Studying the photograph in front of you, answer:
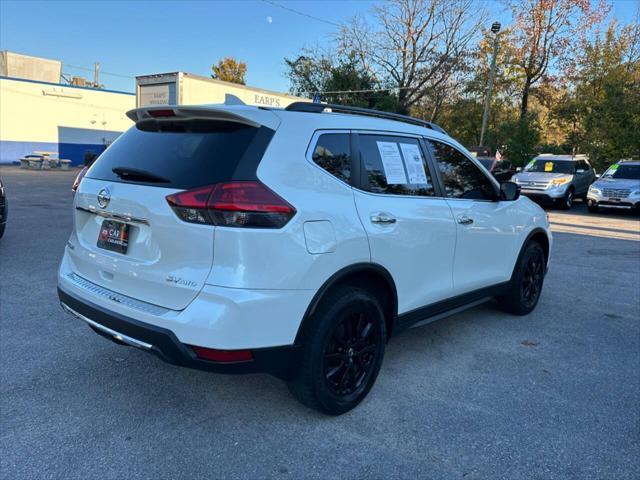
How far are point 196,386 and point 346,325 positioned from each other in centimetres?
115

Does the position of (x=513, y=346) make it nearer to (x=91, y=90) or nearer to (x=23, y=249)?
(x=23, y=249)

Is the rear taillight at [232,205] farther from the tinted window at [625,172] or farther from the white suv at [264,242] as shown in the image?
the tinted window at [625,172]

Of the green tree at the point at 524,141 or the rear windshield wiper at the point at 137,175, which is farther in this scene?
the green tree at the point at 524,141

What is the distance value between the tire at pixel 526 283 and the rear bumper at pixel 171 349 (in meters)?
2.97

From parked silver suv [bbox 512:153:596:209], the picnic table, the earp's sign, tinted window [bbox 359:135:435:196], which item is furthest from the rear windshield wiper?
the picnic table

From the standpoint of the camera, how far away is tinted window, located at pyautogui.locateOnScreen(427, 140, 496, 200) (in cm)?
386

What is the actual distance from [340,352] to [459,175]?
190cm

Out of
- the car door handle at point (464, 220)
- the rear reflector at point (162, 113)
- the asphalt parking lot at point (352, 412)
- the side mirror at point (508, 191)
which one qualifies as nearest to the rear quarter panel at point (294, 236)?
the rear reflector at point (162, 113)

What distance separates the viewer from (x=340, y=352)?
2.97 m

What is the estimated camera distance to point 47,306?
15.5ft

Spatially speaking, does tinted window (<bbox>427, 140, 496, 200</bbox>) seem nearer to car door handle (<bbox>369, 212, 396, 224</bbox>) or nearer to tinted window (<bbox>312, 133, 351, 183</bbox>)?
car door handle (<bbox>369, 212, 396, 224</bbox>)

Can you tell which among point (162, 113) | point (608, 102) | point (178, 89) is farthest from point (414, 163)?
point (608, 102)

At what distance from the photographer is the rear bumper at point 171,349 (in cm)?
248

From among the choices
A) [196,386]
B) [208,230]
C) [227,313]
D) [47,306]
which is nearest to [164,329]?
[227,313]
